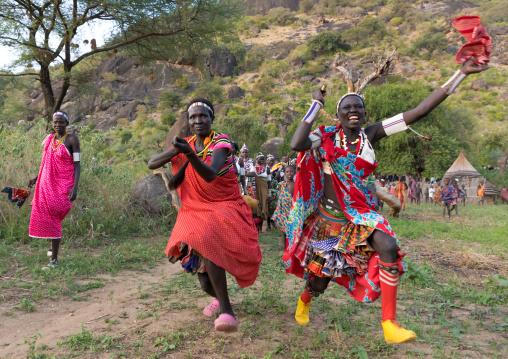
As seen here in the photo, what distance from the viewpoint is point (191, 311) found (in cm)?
356

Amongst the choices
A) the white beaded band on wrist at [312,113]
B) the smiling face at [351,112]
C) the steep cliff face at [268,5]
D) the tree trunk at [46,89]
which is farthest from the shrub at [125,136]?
the steep cliff face at [268,5]

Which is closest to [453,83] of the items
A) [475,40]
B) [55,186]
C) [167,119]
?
[475,40]

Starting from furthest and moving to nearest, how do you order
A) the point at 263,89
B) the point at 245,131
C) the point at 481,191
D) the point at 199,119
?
the point at 263,89
the point at 245,131
the point at 481,191
the point at 199,119

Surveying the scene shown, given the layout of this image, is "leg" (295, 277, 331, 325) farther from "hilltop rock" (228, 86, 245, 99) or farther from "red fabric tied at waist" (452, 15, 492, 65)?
"hilltop rock" (228, 86, 245, 99)

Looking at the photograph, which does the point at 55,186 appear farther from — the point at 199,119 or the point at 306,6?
the point at 306,6

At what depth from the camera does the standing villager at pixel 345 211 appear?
2727 millimetres

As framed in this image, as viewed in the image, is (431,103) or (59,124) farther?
(59,124)

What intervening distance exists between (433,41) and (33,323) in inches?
2912

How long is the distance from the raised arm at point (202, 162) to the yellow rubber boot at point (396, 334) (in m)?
1.61

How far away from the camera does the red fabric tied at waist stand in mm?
2773

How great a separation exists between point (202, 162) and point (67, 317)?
6.93 ft

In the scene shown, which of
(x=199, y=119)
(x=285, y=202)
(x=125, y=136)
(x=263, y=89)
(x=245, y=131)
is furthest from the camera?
(x=263, y=89)

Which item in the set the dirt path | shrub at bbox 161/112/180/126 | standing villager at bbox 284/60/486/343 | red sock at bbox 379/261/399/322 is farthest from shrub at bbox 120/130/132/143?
red sock at bbox 379/261/399/322

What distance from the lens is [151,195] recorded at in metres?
8.52
